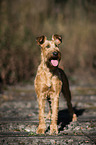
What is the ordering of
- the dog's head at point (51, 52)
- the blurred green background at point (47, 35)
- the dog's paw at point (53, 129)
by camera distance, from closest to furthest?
the dog's head at point (51, 52), the dog's paw at point (53, 129), the blurred green background at point (47, 35)

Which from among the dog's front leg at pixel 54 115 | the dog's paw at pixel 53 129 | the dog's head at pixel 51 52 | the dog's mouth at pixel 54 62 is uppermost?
the dog's head at pixel 51 52

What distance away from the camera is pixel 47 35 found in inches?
421

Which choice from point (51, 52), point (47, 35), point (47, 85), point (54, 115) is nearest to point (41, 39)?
point (51, 52)

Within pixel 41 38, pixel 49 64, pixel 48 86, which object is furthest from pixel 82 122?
pixel 41 38

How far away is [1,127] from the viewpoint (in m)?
3.48

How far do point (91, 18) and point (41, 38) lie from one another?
1169 centimetres

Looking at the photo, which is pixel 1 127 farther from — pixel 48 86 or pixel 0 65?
pixel 0 65

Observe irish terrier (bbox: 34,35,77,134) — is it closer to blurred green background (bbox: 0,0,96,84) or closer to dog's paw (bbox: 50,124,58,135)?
dog's paw (bbox: 50,124,58,135)

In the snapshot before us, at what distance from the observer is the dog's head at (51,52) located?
298cm

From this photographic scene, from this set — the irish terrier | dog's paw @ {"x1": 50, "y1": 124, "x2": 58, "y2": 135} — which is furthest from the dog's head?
dog's paw @ {"x1": 50, "y1": 124, "x2": 58, "y2": 135}

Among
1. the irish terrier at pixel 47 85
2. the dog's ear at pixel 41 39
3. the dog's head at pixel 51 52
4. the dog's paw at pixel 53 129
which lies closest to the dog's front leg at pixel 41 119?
the irish terrier at pixel 47 85

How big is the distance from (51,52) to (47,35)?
788 centimetres

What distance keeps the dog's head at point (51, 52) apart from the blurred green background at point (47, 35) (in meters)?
4.93

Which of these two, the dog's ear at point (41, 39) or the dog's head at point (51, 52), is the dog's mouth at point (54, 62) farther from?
the dog's ear at point (41, 39)
